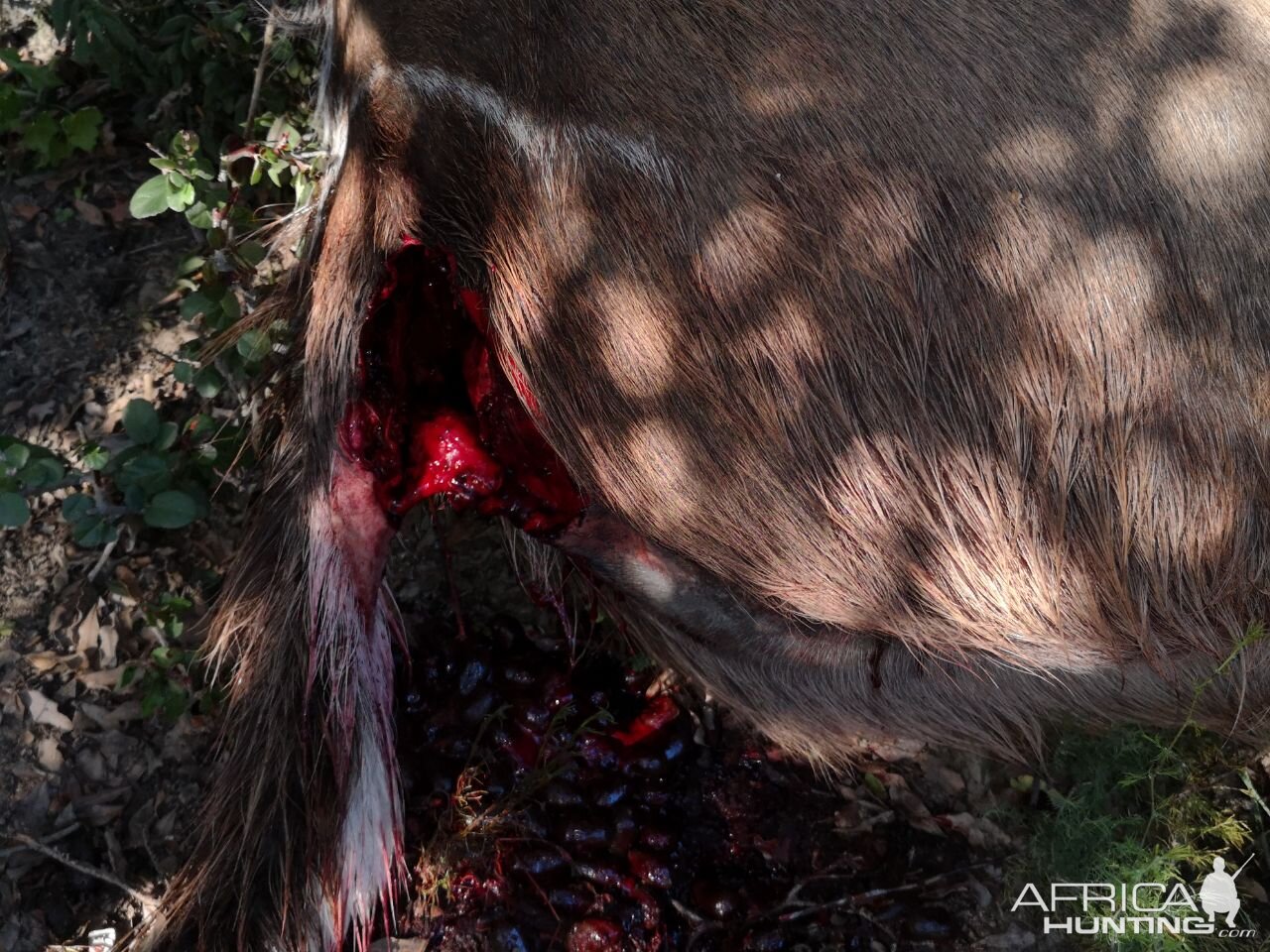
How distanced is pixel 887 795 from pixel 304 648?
1.15 m

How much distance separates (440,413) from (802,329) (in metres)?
0.65

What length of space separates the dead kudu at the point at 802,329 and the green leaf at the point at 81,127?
3.00ft

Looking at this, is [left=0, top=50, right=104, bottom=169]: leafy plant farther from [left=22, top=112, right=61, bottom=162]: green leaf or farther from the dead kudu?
the dead kudu

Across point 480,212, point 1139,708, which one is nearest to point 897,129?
point 480,212

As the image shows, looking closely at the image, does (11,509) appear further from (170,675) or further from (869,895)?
(869,895)

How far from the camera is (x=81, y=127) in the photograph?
2305 mm

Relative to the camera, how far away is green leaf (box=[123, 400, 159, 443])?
1.94 meters

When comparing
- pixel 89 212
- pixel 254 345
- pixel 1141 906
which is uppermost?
pixel 89 212

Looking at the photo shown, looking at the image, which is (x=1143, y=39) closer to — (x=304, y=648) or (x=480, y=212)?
(x=480, y=212)

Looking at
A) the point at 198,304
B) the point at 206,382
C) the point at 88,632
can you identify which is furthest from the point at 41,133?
the point at 88,632

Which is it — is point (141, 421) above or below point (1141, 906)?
above

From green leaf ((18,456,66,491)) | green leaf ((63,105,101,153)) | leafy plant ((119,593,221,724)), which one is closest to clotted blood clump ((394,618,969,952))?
leafy plant ((119,593,221,724))

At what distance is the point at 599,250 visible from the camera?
57.5 inches

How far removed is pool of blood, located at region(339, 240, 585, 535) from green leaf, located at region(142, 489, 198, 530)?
18.0 inches
